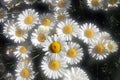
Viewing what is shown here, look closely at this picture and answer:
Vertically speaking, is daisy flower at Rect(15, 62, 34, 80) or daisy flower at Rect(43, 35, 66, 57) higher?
daisy flower at Rect(43, 35, 66, 57)

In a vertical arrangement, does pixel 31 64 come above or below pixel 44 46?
below

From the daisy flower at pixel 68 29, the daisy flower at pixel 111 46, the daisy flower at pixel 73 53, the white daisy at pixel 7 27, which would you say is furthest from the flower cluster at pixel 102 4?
the white daisy at pixel 7 27

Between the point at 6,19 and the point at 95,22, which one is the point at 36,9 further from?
the point at 95,22

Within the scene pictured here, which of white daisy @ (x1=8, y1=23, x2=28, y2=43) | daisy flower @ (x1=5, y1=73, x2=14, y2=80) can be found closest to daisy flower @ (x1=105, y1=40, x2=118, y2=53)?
white daisy @ (x1=8, y1=23, x2=28, y2=43)

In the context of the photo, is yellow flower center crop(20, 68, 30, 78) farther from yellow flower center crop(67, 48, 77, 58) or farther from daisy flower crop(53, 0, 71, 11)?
daisy flower crop(53, 0, 71, 11)

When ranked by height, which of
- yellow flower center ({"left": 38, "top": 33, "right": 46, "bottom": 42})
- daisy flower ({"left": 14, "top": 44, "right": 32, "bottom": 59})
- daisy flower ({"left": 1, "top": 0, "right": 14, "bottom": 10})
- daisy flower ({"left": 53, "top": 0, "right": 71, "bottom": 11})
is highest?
daisy flower ({"left": 53, "top": 0, "right": 71, "bottom": 11})

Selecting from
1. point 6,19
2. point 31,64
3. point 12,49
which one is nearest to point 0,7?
point 6,19
